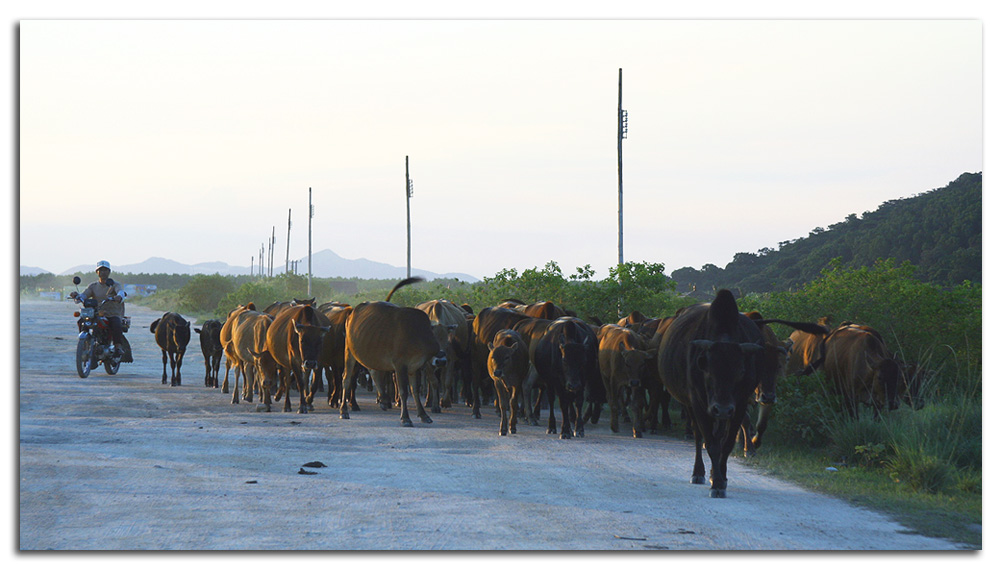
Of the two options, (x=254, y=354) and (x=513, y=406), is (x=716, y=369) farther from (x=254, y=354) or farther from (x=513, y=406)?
(x=254, y=354)

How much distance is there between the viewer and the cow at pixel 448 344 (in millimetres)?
15984

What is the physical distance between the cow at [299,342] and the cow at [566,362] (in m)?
3.56

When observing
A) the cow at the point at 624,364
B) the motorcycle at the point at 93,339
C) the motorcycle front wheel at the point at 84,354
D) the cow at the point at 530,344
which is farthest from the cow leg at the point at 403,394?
the motorcycle front wheel at the point at 84,354

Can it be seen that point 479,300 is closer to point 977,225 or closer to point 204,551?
point 977,225

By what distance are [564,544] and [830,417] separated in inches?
272

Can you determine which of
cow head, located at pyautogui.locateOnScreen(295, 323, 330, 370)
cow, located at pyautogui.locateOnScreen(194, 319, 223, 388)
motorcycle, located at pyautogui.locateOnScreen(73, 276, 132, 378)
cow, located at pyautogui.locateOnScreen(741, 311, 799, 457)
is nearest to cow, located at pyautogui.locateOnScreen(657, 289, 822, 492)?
cow, located at pyautogui.locateOnScreen(741, 311, 799, 457)

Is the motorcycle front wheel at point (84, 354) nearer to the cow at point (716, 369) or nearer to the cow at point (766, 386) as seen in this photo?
the cow at point (766, 386)

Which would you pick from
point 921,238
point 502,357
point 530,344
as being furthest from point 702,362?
point 921,238

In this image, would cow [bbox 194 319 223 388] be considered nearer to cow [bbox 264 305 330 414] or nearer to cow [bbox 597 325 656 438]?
cow [bbox 264 305 330 414]

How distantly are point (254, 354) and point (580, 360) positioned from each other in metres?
6.29

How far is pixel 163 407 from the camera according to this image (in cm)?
1544

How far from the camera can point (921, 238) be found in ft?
54.1

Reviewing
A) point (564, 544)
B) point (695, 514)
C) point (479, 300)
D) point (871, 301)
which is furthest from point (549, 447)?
point (479, 300)

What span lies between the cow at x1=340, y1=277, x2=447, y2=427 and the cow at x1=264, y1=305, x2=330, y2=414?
1.99 ft
